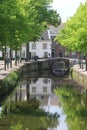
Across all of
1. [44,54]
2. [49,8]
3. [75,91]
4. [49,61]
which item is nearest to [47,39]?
[44,54]

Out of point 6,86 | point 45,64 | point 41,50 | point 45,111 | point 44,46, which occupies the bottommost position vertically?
point 45,64

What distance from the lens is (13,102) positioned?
141 ft

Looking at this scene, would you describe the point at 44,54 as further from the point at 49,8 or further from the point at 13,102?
the point at 13,102

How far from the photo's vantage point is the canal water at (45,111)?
1255 inches

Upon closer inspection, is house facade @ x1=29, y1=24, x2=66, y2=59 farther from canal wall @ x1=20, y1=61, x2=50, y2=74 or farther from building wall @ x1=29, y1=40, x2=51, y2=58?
canal wall @ x1=20, y1=61, x2=50, y2=74

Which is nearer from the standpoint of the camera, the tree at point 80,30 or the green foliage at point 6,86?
the green foliage at point 6,86

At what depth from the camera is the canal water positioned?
31.9m

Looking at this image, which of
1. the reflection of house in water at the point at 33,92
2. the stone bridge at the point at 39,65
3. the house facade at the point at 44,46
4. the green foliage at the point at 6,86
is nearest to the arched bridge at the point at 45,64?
the stone bridge at the point at 39,65

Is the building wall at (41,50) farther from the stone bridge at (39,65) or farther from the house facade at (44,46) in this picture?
the stone bridge at (39,65)

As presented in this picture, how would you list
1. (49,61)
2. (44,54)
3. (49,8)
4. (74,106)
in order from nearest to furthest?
(74,106) → (49,8) → (49,61) → (44,54)

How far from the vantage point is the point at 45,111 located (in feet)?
127

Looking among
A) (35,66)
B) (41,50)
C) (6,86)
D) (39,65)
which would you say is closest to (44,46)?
(41,50)

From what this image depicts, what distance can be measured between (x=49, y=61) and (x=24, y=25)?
63.4m

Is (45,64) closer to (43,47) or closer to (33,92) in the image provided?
(43,47)
